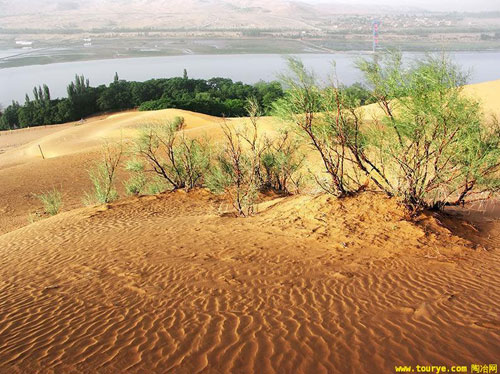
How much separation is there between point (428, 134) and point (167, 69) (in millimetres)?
110950

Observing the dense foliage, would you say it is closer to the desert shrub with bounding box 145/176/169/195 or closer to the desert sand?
the desert shrub with bounding box 145/176/169/195

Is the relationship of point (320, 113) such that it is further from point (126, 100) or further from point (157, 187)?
point (126, 100)

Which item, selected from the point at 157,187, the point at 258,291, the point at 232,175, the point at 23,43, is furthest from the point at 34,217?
the point at 23,43

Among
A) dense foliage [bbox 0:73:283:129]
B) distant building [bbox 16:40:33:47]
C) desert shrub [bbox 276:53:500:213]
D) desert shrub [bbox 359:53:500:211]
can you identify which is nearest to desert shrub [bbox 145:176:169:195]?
desert shrub [bbox 276:53:500:213]

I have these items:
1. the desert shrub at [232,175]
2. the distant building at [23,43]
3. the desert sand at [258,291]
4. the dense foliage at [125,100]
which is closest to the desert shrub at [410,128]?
the desert sand at [258,291]

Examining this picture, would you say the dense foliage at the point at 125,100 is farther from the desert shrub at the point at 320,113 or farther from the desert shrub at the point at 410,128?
the desert shrub at the point at 410,128

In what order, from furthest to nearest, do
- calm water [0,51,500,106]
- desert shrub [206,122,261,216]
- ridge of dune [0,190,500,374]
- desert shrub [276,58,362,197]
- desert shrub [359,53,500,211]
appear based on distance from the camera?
calm water [0,51,500,106], desert shrub [206,122,261,216], desert shrub [276,58,362,197], desert shrub [359,53,500,211], ridge of dune [0,190,500,374]

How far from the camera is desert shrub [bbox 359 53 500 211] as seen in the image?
970 cm

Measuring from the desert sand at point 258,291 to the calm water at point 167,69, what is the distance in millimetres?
76850

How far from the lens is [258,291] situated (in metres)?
7.03

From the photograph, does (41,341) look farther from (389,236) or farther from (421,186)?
(421,186)

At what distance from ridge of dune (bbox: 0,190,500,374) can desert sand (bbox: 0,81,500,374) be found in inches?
1.0

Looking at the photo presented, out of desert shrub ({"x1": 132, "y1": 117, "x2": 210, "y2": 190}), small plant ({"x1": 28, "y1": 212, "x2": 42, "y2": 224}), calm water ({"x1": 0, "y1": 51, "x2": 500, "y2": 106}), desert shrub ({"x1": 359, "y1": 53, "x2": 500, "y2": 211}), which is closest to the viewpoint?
desert shrub ({"x1": 359, "y1": 53, "x2": 500, "y2": 211})

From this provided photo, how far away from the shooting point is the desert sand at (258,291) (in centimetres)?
507
